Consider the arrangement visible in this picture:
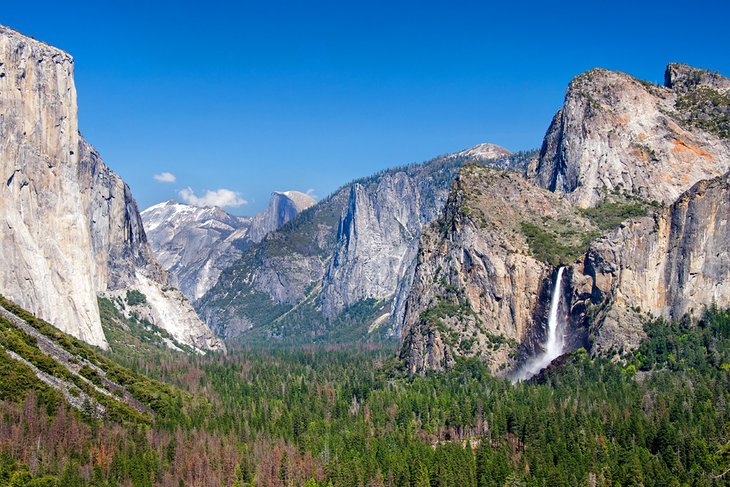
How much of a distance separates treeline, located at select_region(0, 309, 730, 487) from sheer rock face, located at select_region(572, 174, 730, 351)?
502cm

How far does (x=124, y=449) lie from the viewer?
129 metres

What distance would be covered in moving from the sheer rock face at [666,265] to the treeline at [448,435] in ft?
16.5

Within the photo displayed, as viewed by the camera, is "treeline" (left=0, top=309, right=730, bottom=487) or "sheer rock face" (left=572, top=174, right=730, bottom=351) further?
"sheer rock face" (left=572, top=174, right=730, bottom=351)

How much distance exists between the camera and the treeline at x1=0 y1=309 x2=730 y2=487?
121 meters

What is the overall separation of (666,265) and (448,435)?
64.2 meters

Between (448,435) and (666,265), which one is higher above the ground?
(666,265)

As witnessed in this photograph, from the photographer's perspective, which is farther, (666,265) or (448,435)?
(666,265)

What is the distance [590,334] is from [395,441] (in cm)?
6354

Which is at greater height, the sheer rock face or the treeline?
the sheer rock face

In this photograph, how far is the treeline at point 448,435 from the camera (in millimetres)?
120750

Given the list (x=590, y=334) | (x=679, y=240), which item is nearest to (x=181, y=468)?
(x=590, y=334)

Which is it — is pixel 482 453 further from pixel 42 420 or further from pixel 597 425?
pixel 42 420

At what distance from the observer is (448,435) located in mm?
153250

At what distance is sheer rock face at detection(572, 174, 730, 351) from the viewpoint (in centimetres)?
18662
